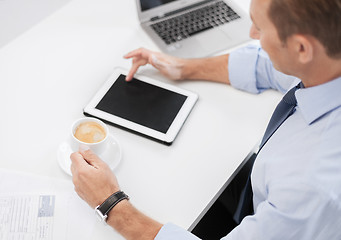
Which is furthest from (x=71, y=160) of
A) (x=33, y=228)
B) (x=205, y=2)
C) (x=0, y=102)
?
(x=205, y=2)

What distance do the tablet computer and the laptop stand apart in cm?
19

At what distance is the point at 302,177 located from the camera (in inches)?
32.3

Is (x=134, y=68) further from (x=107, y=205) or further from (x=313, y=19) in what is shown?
(x=313, y=19)

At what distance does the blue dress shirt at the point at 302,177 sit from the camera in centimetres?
80

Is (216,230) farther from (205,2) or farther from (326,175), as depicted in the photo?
(205,2)

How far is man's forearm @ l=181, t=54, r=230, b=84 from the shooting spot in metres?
1.27

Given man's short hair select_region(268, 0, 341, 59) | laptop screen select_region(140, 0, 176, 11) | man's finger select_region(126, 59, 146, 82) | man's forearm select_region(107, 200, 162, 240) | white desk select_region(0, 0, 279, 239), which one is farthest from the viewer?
laptop screen select_region(140, 0, 176, 11)

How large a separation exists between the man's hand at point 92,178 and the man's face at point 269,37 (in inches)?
18.4

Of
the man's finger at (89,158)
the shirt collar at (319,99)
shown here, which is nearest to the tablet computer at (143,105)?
the man's finger at (89,158)

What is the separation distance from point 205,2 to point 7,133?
31.4 inches

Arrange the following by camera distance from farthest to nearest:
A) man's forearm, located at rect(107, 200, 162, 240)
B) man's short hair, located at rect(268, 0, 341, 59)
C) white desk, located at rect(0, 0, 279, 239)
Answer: white desk, located at rect(0, 0, 279, 239) → man's forearm, located at rect(107, 200, 162, 240) → man's short hair, located at rect(268, 0, 341, 59)

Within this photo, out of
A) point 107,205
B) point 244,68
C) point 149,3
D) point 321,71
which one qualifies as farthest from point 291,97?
point 149,3

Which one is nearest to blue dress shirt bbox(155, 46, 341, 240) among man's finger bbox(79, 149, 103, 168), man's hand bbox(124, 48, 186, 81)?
man's finger bbox(79, 149, 103, 168)

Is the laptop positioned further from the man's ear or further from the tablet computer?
the man's ear
